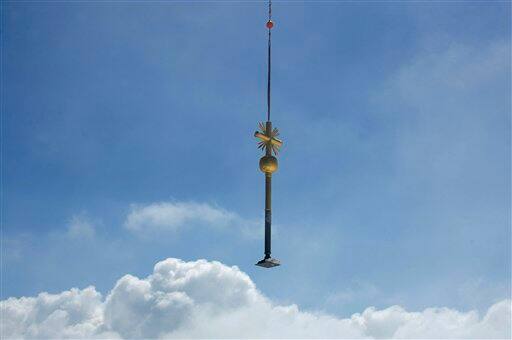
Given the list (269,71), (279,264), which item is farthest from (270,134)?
(279,264)

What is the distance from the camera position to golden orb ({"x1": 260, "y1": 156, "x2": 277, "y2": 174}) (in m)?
36.9

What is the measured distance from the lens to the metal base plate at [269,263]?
35.8 meters

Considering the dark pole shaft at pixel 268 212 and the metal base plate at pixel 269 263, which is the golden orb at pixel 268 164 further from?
the metal base plate at pixel 269 263

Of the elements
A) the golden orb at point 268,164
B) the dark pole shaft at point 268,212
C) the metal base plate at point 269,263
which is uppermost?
the golden orb at point 268,164

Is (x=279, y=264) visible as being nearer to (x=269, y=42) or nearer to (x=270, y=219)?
(x=270, y=219)

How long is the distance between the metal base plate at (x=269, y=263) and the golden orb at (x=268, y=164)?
5.67 metres

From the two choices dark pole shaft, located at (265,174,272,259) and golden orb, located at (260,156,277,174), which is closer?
dark pole shaft, located at (265,174,272,259)

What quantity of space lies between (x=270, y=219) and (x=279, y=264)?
2.97 meters

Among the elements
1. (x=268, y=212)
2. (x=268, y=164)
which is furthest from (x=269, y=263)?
(x=268, y=164)

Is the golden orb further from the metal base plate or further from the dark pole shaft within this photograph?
the metal base plate

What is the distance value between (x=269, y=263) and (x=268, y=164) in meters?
6.29

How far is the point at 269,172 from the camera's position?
37.2 meters

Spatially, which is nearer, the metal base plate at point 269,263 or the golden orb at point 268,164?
the metal base plate at point 269,263

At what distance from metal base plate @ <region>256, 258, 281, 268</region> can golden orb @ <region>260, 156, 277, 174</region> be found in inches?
223
